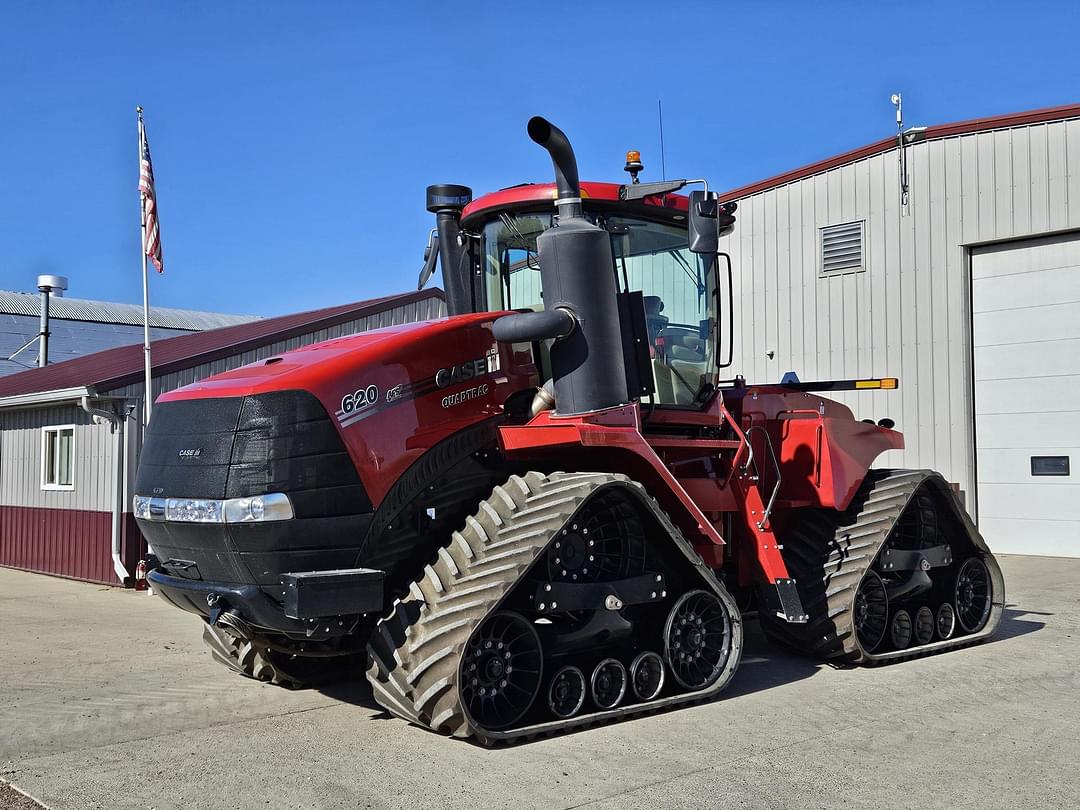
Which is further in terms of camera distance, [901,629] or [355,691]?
[901,629]

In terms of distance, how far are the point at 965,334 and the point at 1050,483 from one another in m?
2.27

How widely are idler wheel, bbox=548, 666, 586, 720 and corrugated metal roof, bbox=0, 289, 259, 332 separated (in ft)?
135

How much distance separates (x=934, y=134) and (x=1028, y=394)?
150 inches

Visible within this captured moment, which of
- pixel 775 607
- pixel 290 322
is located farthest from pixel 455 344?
pixel 290 322

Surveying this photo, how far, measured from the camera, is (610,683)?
6430mm

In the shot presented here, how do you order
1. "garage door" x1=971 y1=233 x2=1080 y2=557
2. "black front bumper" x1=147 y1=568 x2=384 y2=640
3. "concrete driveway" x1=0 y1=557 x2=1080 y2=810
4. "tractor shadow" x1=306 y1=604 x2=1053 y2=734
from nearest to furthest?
1. "concrete driveway" x1=0 y1=557 x2=1080 y2=810
2. "black front bumper" x1=147 y1=568 x2=384 y2=640
3. "tractor shadow" x1=306 y1=604 x2=1053 y2=734
4. "garage door" x1=971 y1=233 x2=1080 y2=557

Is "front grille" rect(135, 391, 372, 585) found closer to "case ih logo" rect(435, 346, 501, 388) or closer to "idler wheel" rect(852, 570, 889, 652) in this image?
"case ih logo" rect(435, 346, 501, 388)

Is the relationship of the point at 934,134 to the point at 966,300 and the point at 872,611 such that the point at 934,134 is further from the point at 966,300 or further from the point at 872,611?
the point at 872,611

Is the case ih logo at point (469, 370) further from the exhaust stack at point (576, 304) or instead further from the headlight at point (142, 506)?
the headlight at point (142, 506)

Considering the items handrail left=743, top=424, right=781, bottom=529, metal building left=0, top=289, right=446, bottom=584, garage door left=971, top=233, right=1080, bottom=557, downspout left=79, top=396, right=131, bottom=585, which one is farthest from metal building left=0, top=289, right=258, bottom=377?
handrail left=743, top=424, right=781, bottom=529

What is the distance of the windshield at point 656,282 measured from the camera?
7.27 metres

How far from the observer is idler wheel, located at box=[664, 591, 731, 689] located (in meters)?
6.74

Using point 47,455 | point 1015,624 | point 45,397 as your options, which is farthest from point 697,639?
point 47,455

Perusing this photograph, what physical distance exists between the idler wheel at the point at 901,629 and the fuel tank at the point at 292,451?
384 cm
